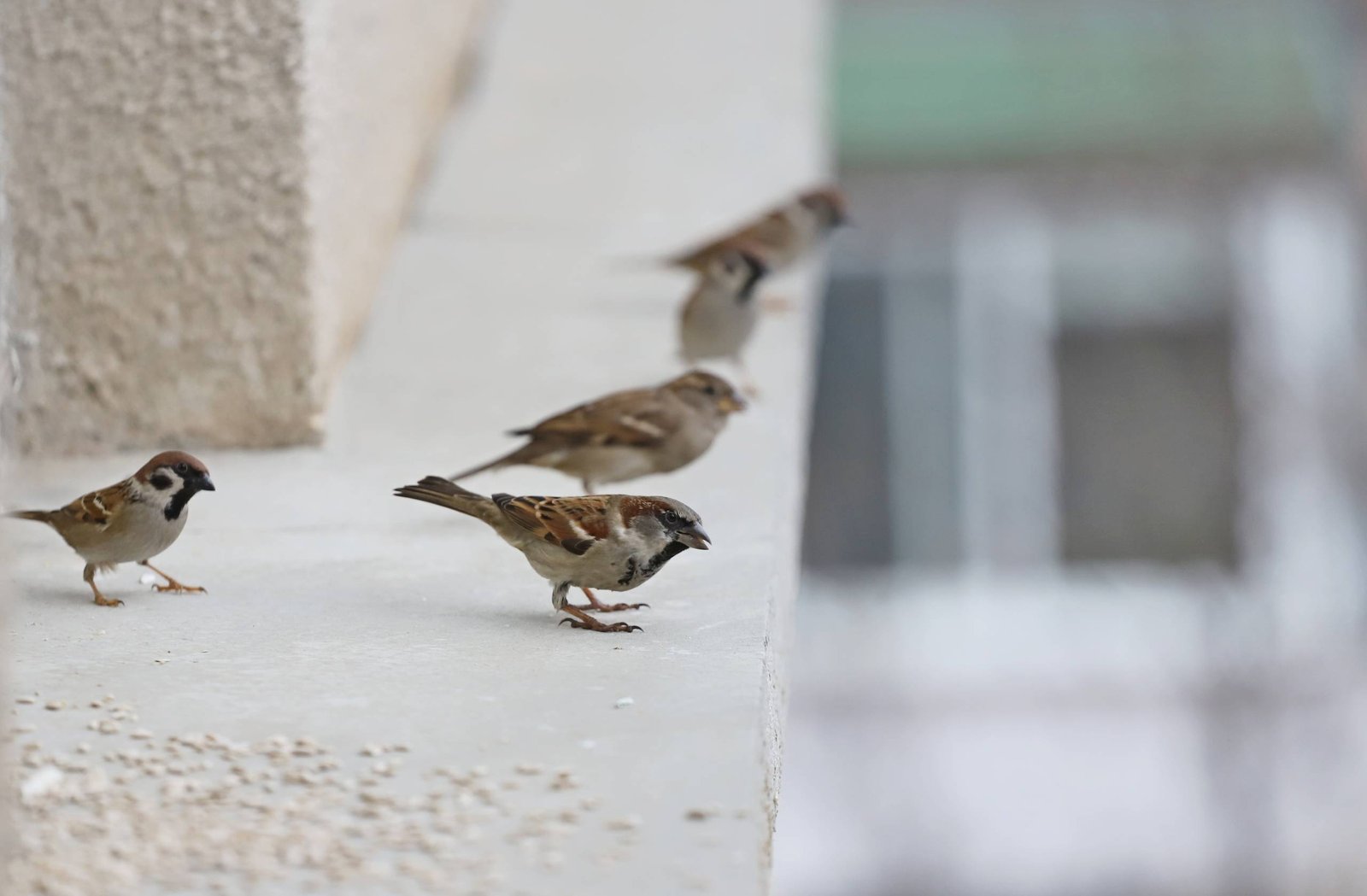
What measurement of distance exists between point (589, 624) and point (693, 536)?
0.73 ft

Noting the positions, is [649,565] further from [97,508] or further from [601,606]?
[97,508]

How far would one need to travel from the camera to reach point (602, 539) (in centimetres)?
305

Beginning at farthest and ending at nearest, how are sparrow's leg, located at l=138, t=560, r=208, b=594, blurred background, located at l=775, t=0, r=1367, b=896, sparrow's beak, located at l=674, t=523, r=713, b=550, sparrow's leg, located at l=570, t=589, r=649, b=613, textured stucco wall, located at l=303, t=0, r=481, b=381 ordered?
blurred background, located at l=775, t=0, r=1367, b=896, textured stucco wall, located at l=303, t=0, r=481, b=381, sparrow's leg, located at l=138, t=560, r=208, b=594, sparrow's leg, located at l=570, t=589, r=649, b=613, sparrow's beak, located at l=674, t=523, r=713, b=550

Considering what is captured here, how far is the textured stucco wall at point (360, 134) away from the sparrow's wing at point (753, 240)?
0.86 metres

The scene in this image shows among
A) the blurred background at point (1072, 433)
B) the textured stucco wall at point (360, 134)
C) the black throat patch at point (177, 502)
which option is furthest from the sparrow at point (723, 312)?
the blurred background at point (1072, 433)

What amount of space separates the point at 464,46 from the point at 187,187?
3230mm

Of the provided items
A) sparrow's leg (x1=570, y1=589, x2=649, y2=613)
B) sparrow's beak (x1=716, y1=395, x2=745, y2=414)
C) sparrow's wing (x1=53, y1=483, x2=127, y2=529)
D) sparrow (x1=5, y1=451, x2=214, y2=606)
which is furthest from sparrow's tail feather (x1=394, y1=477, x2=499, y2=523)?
sparrow's beak (x1=716, y1=395, x2=745, y2=414)

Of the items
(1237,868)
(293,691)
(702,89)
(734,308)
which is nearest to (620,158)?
(702,89)

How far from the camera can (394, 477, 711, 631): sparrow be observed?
3.05 m

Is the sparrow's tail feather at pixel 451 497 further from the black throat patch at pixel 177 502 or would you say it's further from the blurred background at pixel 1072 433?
the blurred background at pixel 1072 433

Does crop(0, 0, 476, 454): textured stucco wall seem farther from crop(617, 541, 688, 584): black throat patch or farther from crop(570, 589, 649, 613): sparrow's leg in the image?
crop(617, 541, 688, 584): black throat patch

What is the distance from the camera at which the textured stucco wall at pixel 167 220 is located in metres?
4.11

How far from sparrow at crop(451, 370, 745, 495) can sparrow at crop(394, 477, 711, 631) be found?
2.52 feet

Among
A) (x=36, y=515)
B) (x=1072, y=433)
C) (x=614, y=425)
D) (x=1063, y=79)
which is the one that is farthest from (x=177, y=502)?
(x=1063, y=79)
